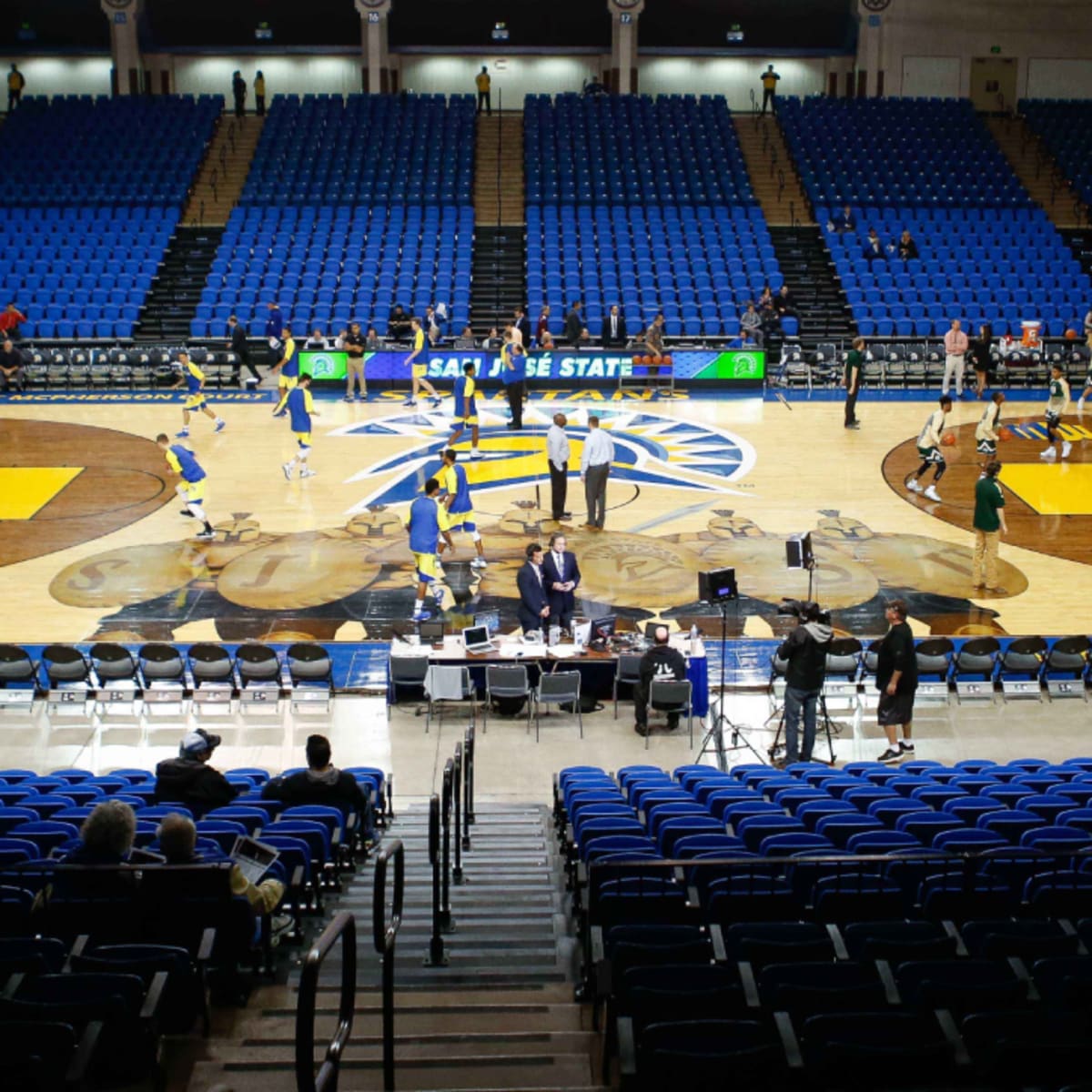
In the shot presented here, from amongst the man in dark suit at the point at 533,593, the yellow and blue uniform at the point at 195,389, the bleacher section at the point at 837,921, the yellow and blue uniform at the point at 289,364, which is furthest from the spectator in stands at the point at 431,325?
the bleacher section at the point at 837,921

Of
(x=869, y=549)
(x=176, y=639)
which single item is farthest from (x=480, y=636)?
(x=869, y=549)

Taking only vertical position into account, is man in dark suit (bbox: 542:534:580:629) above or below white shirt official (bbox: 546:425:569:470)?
below

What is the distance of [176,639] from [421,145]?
1007 inches

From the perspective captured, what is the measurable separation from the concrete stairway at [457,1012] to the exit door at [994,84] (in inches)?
1526

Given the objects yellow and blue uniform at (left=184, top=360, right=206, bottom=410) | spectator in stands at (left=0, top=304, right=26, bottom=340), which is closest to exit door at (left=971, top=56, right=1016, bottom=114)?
yellow and blue uniform at (left=184, top=360, right=206, bottom=410)

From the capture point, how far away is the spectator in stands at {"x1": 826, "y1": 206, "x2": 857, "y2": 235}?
3566 cm

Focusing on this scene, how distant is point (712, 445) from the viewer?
2450cm

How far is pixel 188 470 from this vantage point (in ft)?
60.2

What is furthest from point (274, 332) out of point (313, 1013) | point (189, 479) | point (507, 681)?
point (313, 1013)

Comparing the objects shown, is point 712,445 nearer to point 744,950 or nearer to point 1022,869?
point 1022,869

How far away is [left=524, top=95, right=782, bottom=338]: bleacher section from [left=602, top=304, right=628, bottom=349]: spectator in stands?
2.39 ft

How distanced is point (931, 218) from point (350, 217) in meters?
14.7

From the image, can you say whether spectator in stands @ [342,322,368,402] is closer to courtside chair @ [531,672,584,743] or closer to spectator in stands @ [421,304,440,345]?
spectator in stands @ [421,304,440,345]

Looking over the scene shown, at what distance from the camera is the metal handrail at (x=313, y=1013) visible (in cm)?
409
